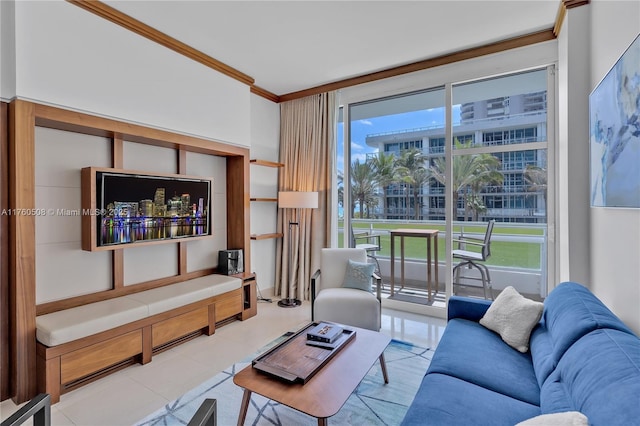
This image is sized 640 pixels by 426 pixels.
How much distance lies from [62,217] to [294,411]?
2492 millimetres

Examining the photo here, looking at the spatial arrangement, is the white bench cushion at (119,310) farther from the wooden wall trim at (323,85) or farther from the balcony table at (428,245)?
the wooden wall trim at (323,85)

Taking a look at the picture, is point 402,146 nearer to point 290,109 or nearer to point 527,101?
point 527,101

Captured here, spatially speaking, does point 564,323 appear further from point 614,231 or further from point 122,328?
point 122,328

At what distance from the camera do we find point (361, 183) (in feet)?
14.5

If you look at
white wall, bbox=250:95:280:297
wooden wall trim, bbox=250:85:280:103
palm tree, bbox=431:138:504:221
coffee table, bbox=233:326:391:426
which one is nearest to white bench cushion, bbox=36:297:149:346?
coffee table, bbox=233:326:391:426

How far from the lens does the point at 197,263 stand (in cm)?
382

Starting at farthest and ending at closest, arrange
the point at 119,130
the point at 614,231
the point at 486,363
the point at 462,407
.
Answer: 1. the point at 119,130
2. the point at 614,231
3. the point at 486,363
4. the point at 462,407

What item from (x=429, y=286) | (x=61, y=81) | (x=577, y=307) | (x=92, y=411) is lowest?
(x=92, y=411)

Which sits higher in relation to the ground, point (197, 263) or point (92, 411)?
point (197, 263)

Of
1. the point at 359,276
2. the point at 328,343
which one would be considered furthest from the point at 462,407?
the point at 359,276

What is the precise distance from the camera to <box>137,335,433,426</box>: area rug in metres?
2.00

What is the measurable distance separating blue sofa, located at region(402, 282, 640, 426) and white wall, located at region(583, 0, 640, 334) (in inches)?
7.7

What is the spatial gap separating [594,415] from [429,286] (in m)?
3.09

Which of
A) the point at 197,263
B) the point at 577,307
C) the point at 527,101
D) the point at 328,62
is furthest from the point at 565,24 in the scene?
the point at 197,263
